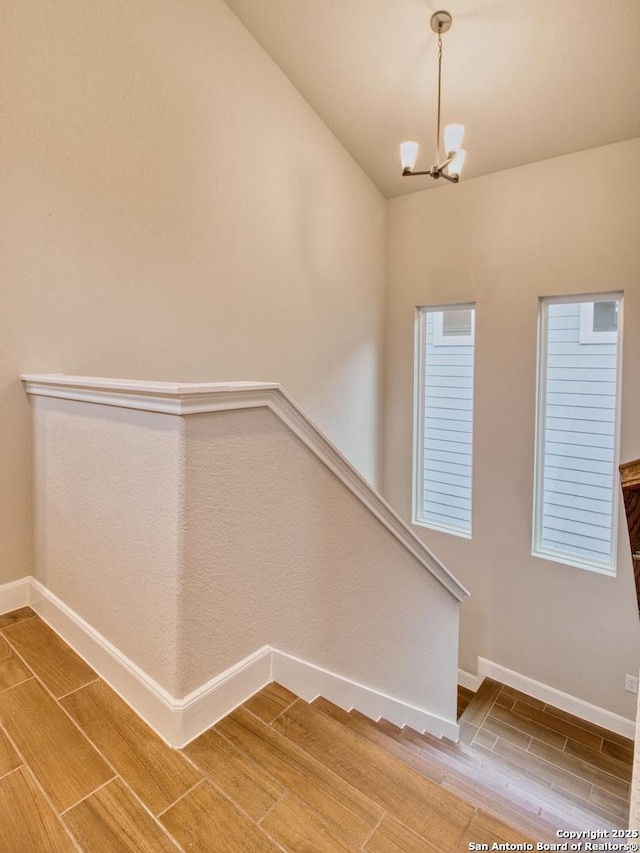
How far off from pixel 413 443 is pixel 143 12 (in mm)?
3486

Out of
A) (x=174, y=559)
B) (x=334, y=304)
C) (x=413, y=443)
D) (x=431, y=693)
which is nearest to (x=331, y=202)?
(x=334, y=304)

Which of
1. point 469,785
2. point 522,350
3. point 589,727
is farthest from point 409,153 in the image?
point 589,727

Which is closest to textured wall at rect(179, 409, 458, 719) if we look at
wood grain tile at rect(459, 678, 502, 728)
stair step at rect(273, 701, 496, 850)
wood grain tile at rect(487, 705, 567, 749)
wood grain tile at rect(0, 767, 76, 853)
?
stair step at rect(273, 701, 496, 850)

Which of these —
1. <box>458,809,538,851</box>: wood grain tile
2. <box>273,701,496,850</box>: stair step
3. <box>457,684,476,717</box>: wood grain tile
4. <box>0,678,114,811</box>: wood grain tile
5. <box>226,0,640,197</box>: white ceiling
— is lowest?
<box>457,684,476,717</box>: wood grain tile

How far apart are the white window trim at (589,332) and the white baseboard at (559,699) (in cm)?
266

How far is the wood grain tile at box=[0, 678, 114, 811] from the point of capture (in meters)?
1.15

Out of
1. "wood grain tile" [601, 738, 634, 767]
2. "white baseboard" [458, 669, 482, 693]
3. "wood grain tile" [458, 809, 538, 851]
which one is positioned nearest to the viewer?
"wood grain tile" [458, 809, 538, 851]

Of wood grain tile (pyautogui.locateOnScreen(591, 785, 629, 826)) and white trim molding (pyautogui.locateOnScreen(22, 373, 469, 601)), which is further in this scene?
wood grain tile (pyautogui.locateOnScreen(591, 785, 629, 826))

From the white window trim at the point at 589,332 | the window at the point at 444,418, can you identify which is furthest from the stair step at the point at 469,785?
the white window trim at the point at 589,332

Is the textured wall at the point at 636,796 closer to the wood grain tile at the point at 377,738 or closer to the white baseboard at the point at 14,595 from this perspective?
the wood grain tile at the point at 377,738

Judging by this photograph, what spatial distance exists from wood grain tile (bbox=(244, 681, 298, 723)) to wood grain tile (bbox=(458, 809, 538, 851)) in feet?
1.93

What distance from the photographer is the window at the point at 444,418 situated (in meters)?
4.01

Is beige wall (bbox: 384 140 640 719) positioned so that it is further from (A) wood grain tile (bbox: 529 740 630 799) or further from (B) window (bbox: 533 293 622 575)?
(A) wood grain tile (bbox: 529 740 630 799)

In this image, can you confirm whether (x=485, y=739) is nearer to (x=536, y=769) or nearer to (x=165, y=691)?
(x=536, y=769)
